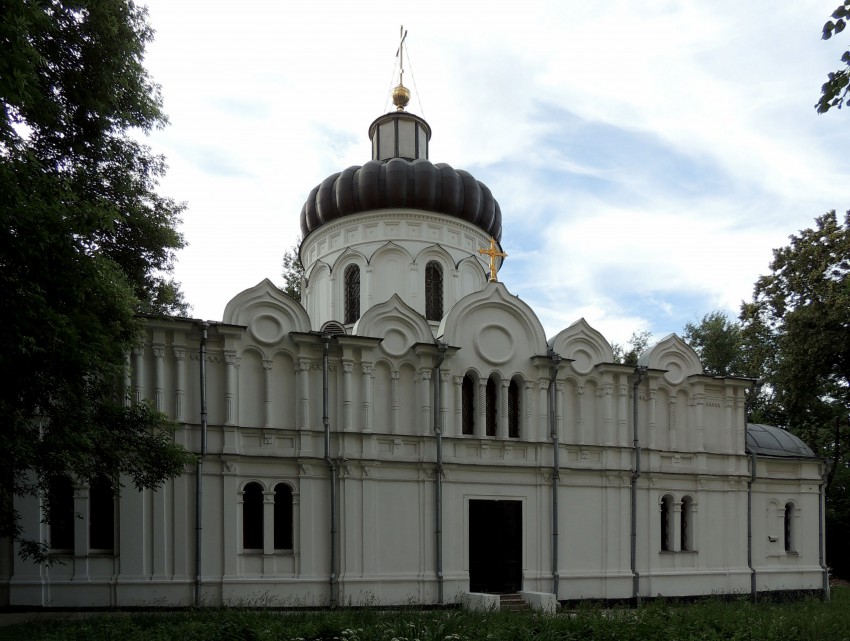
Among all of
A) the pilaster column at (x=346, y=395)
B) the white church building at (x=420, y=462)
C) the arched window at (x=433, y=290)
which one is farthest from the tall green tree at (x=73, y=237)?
the arched window at (x=433, y=290)

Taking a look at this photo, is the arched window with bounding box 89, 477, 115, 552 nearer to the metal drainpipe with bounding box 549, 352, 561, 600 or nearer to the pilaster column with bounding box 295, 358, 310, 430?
the pilaster column with bounding box 295, 358, 310, 430

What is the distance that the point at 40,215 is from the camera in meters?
10.1

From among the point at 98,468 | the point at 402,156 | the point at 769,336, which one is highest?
the point at 402,156

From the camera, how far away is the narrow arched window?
23.0 meters

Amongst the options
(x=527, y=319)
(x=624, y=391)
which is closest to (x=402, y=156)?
(x=527, y=319)

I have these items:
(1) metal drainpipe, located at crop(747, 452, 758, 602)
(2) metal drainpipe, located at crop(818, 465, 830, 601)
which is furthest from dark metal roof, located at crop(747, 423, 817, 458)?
(2) metal drainpipe, located at crop(818, 465, 830, 601)

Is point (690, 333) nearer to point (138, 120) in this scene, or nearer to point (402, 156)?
point (402, 156)

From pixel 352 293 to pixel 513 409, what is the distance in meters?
6.48

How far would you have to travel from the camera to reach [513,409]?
20.0 meters

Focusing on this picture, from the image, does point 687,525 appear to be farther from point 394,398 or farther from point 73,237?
point 73,237

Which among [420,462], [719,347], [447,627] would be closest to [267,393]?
[420,462]

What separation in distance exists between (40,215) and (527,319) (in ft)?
40.9

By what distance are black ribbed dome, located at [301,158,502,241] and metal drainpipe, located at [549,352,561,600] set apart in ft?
20.4

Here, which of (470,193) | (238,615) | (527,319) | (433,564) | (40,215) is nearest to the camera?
(40,215)
